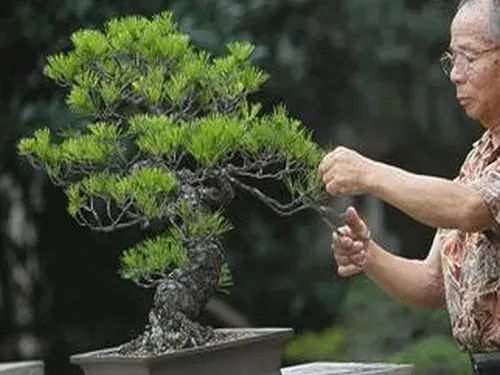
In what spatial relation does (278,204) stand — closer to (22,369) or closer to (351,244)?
(351,244)

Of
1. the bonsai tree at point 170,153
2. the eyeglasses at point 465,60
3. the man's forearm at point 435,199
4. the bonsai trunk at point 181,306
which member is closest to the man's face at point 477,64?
the eyeglasses at point 465,60

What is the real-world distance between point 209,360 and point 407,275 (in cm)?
31

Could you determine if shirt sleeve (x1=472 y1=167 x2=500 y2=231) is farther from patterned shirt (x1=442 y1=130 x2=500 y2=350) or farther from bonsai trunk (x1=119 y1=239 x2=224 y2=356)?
bonsai trunk (x1=119 y1=239 x2=224 y2=356)

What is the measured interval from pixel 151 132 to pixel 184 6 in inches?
77.7

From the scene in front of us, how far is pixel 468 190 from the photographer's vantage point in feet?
6.66

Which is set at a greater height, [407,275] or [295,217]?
[295,217]

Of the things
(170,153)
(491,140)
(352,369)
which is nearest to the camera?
(491,140)

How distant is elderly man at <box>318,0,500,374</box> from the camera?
2031mm

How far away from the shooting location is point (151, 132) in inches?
93.1

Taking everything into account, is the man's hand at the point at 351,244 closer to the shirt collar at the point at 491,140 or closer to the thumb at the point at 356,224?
the thumb at the point at 356,224

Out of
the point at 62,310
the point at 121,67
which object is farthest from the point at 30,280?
the point at 121,67

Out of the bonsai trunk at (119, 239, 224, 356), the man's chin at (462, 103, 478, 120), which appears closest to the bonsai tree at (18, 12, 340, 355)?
the bonsai trunk at (119, 239, 224, 356)

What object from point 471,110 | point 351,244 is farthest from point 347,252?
point 471,110

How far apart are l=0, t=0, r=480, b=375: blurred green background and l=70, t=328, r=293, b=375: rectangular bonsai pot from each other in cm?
186
